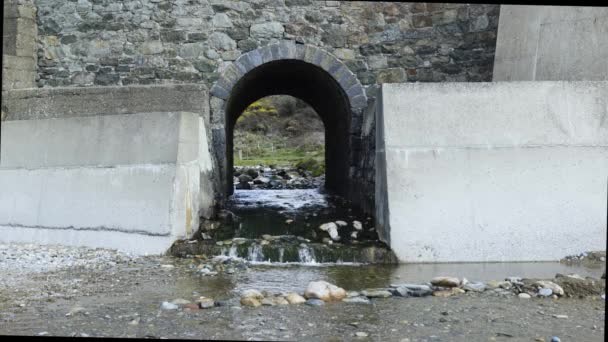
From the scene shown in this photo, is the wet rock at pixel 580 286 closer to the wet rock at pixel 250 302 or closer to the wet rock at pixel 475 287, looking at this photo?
the wet rock at pixel 475 287

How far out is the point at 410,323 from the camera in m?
3.30

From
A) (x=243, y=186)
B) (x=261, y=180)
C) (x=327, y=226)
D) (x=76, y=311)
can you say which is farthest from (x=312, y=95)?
(x=76, y=311)

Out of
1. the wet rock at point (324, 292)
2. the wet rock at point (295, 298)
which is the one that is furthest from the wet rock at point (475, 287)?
the wet rock at point (295, 298)

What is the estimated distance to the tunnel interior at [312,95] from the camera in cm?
872

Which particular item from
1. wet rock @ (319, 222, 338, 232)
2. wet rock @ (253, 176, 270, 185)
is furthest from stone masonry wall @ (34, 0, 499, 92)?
wet rock @ (253, 176, 270, 185)

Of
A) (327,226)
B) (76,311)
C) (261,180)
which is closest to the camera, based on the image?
(76,311)

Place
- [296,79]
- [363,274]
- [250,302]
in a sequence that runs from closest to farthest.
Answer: [250,302] → [363,274] → [296,79]

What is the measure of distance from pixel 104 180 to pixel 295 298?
309cm

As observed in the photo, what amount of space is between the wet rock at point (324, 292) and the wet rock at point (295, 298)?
72 mm

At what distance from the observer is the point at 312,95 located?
1104 centimetres

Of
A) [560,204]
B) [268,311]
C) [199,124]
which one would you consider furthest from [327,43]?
[268,311]

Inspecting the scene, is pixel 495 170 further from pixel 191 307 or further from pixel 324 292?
pixel 191 307

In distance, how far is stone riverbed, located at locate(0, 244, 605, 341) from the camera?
123 inches

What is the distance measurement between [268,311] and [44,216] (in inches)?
147
